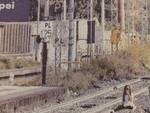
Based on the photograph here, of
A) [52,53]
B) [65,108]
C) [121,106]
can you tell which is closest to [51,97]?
[65,108]

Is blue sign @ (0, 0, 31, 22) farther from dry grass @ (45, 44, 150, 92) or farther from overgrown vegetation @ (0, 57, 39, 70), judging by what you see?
overgrown vegetation @ (0, 57, 39, 70)

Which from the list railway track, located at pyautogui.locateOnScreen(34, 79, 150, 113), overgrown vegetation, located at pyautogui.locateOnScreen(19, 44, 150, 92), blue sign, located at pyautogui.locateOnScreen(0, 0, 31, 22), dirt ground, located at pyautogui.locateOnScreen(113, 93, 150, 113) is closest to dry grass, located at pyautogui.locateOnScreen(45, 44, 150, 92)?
overgrown vegetation, located at pyautogui.locateOnScreen(19, 44, 150, 92)

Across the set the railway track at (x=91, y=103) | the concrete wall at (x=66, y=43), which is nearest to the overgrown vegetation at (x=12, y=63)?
the concrete wall at (x=66, y=43)

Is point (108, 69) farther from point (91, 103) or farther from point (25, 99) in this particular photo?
point (25, 99)

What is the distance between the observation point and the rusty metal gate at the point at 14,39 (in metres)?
34.0

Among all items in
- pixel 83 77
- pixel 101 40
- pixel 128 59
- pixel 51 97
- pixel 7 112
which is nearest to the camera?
pixel 7 112

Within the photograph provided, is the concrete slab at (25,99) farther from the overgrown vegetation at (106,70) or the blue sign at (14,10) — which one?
the blue sign at (14,10)

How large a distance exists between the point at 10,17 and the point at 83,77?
444cm

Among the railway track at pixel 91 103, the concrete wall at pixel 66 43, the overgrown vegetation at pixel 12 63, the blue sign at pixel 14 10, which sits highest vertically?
the blue sign at pixel 14 10

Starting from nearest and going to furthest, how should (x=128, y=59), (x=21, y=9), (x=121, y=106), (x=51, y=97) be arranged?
(x=121, y=106) → (x=51, y=97) → (x=21, y=9) → (x=128, y=59)

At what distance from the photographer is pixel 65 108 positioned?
48.8ft

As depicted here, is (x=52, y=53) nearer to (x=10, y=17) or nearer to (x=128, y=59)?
(x=128, y=59)

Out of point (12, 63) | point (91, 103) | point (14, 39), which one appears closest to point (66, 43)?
point (12, 63)

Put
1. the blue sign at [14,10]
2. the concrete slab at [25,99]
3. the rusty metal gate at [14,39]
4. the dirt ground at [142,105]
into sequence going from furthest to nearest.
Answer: the rusty metal gate at [14,39] < the blue sign at [14,10] < the dirt ground at [142,105] < the concrete slab at [25,99]
